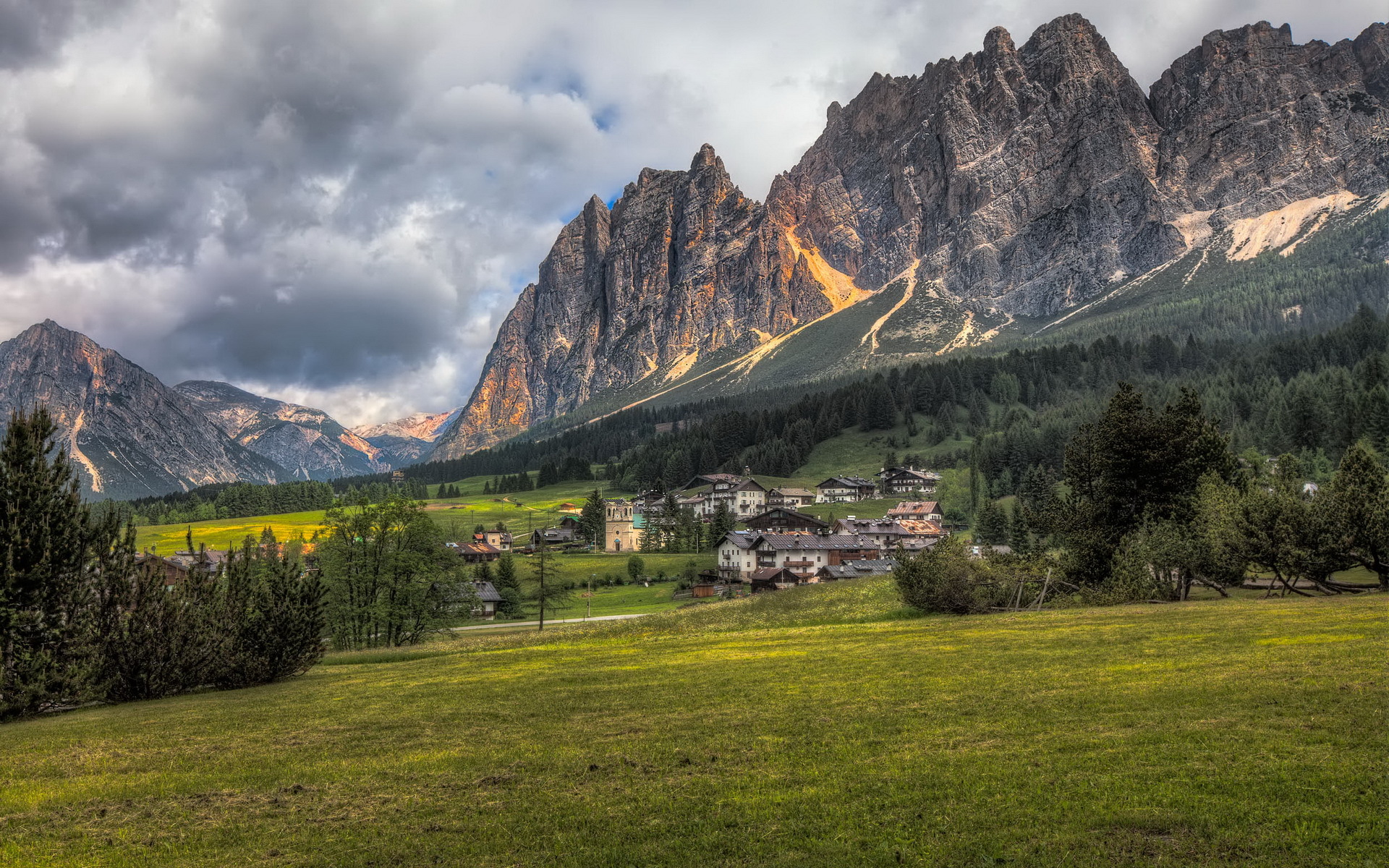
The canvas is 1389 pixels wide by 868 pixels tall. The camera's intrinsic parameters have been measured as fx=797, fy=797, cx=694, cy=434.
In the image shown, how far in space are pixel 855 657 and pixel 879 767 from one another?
15.3 meters

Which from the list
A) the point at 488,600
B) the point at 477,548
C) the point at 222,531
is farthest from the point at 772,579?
the point at 222,531

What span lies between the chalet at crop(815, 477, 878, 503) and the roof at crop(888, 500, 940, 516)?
71.9 ft

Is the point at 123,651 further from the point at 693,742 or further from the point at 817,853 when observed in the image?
the point at 817,853

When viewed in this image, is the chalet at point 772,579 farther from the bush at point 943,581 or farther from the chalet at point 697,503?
the chalet at point 697,503

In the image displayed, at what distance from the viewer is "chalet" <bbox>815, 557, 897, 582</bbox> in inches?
4065

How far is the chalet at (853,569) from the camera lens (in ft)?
339

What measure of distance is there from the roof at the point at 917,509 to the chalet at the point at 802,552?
Answer: 1325 inches

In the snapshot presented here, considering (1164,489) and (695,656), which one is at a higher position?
(1164,489)

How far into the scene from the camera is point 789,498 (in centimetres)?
17512

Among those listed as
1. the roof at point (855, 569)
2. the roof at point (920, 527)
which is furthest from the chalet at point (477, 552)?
the roof at point (920, 527)

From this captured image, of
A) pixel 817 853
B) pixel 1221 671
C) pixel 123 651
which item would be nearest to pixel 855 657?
pixel 1221 671

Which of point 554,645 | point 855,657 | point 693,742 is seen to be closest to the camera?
point 693,742

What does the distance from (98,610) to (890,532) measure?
11368cm

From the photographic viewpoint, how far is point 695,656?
3372cm
